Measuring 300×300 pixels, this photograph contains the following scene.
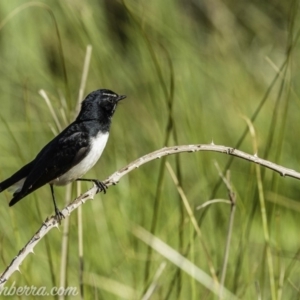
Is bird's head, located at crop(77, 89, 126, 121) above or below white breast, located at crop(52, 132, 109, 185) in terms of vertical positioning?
above

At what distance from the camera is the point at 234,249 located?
144 inches

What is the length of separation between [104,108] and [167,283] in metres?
0.85

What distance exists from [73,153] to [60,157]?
0.06 meters

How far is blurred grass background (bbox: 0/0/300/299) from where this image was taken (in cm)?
336

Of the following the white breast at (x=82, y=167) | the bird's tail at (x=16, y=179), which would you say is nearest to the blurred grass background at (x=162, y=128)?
the bird's tail at (x=16, y=179)

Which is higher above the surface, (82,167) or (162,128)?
(162,128)

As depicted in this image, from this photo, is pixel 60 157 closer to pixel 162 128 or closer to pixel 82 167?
pixel 82 167

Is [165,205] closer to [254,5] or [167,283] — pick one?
[167,283]

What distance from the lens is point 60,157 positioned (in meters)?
3.20

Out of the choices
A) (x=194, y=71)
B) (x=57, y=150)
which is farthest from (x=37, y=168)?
(x=194, y=71)

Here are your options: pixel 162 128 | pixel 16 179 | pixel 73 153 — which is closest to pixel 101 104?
pixel 73 153

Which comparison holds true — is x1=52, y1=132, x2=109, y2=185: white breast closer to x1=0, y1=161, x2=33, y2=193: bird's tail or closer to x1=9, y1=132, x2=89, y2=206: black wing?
x1=9, y1=132, x2=89, y2=206: black wing

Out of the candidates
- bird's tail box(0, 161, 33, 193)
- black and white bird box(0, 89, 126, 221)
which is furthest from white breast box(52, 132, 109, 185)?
bird's tail box(0, 161, 33, 193)

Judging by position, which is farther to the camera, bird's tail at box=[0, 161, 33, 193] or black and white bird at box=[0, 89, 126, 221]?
bird's tail at box=[0, 161, 33, 193]
